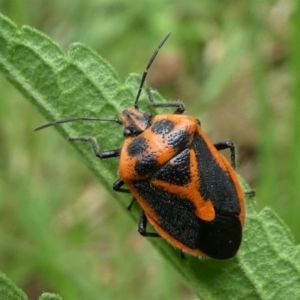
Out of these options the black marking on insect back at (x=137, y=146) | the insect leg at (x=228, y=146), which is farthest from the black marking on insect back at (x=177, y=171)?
the insect leg at (x=228, y=146)

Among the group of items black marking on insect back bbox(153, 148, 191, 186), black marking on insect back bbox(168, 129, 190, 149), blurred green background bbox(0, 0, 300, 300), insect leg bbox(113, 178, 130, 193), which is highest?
insect leg bbox(113, 178, 130, 193)

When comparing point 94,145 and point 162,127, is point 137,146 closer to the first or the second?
point 162,127

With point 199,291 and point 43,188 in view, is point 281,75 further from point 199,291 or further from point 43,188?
point 199,291

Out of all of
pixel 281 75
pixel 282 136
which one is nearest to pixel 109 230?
pixel 282 136

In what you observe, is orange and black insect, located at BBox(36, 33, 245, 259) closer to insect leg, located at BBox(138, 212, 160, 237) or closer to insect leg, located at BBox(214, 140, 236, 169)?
insect leg, located at BBox(138, 212, 160, 237)

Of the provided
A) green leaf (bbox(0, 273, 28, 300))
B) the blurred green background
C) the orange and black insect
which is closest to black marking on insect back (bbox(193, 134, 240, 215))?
the orange and black insect

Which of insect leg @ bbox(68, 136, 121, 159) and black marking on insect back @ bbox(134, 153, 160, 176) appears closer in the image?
insect leg @ bbox(68, 136, 121, 159)

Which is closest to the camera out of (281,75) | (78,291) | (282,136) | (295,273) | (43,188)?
(295,273)
